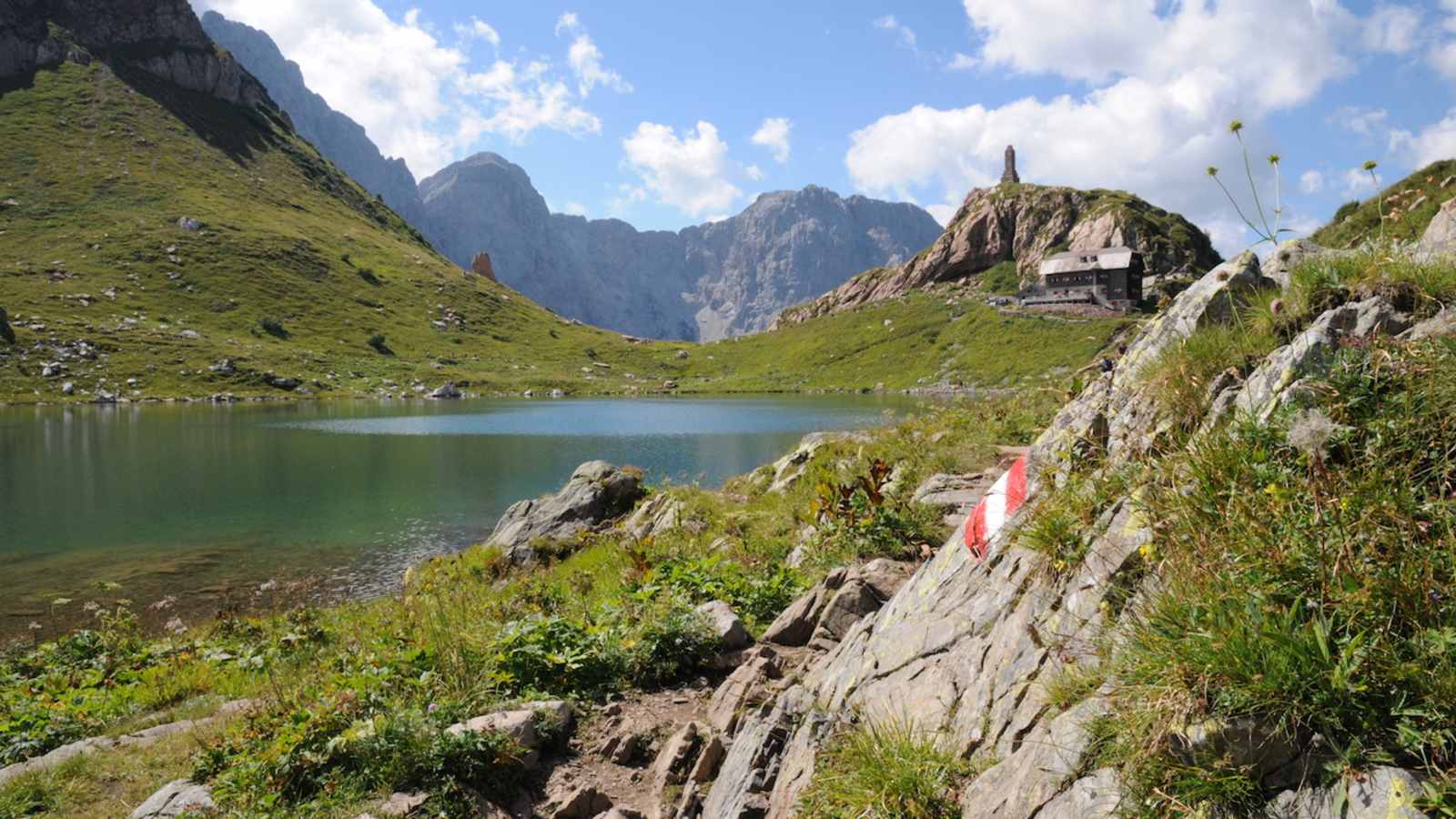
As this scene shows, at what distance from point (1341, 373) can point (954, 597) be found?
10.2 ft

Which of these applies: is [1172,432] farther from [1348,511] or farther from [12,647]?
[12,647]

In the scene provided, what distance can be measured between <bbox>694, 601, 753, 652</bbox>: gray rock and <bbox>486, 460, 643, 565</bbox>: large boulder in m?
11.7

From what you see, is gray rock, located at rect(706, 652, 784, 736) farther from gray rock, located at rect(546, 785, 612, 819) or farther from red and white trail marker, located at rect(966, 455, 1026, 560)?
red and white trail marker, located at rect(966, 455, 1026, 560)

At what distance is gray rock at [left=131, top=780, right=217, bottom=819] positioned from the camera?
6.71 meters

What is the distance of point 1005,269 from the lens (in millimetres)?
192125

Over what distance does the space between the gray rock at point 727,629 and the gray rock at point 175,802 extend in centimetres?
548

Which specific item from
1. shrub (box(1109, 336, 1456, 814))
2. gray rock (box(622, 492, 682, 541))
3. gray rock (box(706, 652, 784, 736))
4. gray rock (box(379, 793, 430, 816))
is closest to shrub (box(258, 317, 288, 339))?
gray rock (box(622, 492, 682, 541))

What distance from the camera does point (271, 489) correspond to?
3969cm

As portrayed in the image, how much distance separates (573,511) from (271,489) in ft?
86.2

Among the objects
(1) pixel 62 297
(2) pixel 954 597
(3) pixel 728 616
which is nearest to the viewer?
(2) pixel 954 597

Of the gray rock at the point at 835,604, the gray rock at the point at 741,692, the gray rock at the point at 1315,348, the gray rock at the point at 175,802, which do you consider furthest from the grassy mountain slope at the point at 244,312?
the gray rock at the point at 1315,348

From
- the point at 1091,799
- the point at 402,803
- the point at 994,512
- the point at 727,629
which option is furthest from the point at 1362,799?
the point at 727,629

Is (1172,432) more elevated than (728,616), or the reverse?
(1172,432)

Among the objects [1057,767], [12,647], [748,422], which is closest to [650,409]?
[748,422]
